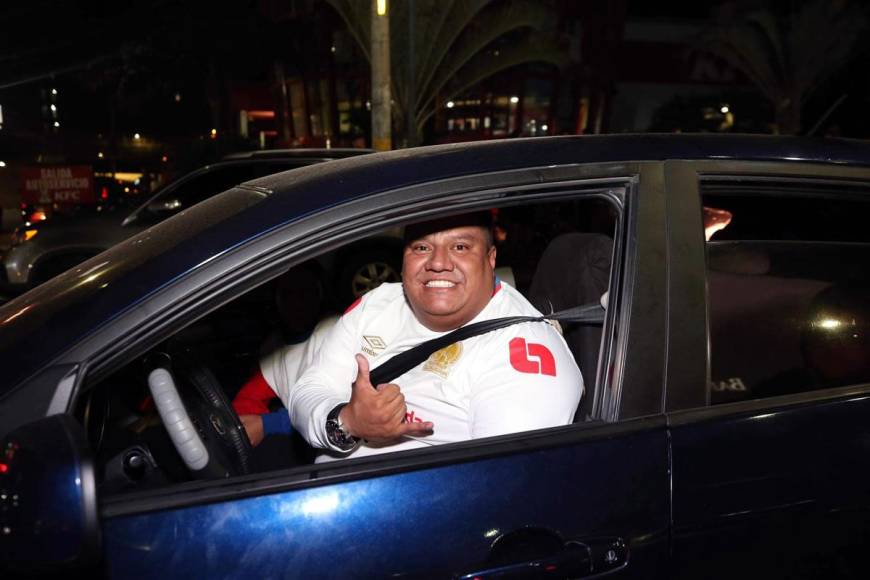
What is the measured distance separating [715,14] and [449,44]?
11.8 meters

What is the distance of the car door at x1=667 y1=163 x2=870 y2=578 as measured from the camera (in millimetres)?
1545

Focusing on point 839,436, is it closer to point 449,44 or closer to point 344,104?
point 449,44

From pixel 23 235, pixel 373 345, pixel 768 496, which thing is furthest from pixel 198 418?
pixel 23 235

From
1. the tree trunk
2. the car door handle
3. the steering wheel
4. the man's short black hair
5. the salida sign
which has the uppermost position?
the tree trunk

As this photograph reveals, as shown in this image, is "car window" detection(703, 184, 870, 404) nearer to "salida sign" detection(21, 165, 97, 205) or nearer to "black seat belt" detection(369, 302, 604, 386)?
"black seat belt" detection(369, 302, 604, 386)

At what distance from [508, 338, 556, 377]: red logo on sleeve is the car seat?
207 millimetres

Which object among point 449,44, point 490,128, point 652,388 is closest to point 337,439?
point 652,388

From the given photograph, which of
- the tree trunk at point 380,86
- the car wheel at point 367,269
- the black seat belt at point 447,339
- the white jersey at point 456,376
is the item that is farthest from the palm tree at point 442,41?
the black seat belt at point 447,339

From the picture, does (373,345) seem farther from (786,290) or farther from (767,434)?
(786,290)

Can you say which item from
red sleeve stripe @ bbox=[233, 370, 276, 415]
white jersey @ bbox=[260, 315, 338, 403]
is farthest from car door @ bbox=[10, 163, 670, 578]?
red sleeve stripe @ bbox=[233, 370, 276, 415]

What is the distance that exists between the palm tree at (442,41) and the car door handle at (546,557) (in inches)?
429

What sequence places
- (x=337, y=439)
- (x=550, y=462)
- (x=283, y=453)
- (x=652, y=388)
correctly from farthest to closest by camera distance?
(x=283, y=453) → (x=337, y=439) → (x=652, y=388) → (x=550, y=462)

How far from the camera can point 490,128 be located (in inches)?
864

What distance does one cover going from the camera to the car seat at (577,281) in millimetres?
2193
